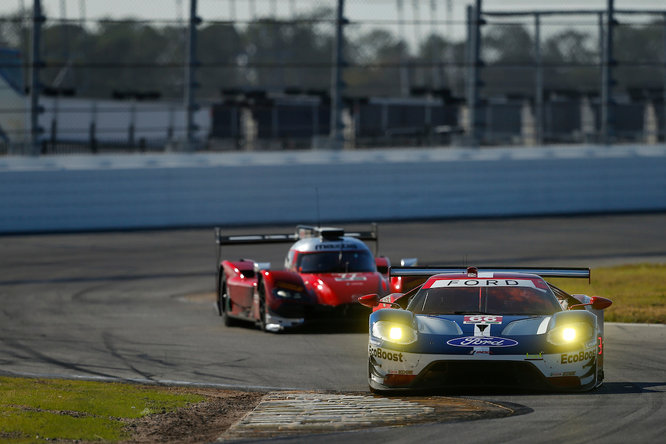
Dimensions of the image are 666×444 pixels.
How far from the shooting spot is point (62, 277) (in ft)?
76.0

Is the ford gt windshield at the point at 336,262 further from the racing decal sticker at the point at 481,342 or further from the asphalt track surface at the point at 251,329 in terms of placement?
the racing decal sticker at the point at 481,342

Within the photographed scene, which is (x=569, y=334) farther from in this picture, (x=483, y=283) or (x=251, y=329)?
(x=251, y=329)

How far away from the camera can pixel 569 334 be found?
9.79 metres

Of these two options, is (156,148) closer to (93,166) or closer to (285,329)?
(93,166)

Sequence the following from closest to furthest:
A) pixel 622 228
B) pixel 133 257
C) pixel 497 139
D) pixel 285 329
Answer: pixel 285 329
pixel 133 257
pixel 622 228
pixel 497 139

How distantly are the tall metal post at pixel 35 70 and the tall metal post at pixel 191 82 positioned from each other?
3.77 metres

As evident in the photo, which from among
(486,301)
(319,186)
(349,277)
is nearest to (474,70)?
(319,186)

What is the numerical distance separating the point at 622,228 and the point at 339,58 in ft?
28.7

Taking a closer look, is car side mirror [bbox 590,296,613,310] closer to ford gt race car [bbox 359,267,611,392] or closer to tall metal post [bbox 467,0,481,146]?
ford gt race car [bbox 359,267,611,392]

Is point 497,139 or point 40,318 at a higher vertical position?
point 497,139

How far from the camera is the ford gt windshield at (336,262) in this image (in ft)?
53.5

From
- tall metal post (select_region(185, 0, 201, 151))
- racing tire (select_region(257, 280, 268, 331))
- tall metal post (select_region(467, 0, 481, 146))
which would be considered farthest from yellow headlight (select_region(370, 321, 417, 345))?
tall metal post (select_region(467, 0, 481, 146))

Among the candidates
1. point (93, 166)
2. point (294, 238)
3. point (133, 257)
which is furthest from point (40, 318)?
A: point (93, 166)

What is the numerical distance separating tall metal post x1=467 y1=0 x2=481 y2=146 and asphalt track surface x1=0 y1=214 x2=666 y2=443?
8.61 ft
